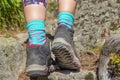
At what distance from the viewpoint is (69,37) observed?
3.38 meters

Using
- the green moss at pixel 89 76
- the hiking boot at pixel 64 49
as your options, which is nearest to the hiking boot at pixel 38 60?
the hiking boot at pixel 64 49

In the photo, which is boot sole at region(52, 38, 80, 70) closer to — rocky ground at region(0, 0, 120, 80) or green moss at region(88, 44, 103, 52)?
rocky ground at region(0, 0, 120, 80)

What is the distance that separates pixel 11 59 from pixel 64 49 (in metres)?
0.87

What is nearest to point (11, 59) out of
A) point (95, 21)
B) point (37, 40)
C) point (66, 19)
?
point (37, 40)

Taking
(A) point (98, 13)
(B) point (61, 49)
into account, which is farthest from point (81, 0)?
(B) point (61, 49)

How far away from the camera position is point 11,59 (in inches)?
152

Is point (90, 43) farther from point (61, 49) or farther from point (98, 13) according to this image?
point (61, 49)

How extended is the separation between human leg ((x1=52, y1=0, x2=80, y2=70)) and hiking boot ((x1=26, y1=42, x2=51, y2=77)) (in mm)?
119

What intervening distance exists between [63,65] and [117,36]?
57 cm

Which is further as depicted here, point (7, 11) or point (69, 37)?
point (7, 11)

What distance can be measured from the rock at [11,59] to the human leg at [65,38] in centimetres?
56

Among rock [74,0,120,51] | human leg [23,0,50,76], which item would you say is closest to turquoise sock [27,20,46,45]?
human leg [23,0,50,76]

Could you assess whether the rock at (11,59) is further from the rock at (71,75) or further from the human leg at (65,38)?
the human leg at (65,38)

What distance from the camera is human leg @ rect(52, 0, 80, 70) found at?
126 inches
